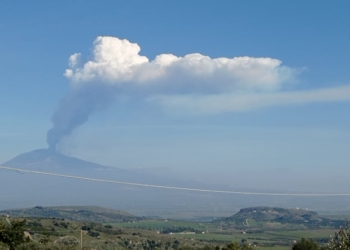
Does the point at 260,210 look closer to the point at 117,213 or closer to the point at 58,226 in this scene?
the point at 117,213

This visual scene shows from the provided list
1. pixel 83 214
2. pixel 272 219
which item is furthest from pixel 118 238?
pixel 272 219

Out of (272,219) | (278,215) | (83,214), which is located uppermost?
(278,215)

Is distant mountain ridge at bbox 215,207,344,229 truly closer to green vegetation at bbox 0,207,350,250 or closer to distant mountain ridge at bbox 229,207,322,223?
distant mountain ridge at bbox 229,207,322,223

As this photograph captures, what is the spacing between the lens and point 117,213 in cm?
18012

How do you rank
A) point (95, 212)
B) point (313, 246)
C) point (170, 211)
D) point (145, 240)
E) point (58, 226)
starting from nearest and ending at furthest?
point (313, 246) < point (145, 240) < point (58, 226) < point (170, 211) < point (95, 212)

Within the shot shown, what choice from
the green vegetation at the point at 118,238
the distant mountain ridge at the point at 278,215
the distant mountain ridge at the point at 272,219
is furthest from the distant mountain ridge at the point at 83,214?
the distant mountain ridge at the point at 278,215

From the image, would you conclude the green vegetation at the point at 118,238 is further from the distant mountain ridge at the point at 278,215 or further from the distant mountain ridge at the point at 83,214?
the distant mountain ridge at the point at 278,215

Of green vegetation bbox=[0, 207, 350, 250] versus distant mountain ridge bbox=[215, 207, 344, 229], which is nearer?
green vegetation bbox=[0, 207, 350, 250]

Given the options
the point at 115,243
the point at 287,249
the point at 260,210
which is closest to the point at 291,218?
the point at 260,210

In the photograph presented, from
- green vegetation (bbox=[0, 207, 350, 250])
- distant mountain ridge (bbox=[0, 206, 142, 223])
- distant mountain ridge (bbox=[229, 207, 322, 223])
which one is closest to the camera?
green vegetation (bbox=[0, 207, 350, 250])

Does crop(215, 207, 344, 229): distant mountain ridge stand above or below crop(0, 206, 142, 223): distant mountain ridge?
above

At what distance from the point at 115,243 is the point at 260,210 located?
120 metres

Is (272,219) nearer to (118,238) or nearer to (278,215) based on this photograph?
(278,215)

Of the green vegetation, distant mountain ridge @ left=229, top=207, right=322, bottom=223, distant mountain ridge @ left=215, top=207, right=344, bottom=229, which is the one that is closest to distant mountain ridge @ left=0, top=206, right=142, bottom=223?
the green vegetation
